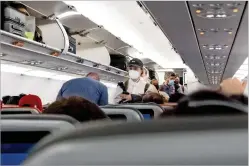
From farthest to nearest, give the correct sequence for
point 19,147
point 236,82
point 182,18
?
1. point 182,18
2. point 236,82
3. point 19,147

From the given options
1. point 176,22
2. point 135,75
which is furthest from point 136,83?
point 176,22

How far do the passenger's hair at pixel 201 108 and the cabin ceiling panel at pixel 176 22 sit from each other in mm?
4375

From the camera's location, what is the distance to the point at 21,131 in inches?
43.3

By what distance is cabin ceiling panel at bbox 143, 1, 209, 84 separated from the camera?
620 cm

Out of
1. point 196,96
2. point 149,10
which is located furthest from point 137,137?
point 149,10

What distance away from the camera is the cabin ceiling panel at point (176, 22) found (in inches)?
244

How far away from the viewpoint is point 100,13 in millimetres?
7672

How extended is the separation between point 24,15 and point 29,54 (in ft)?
1.99

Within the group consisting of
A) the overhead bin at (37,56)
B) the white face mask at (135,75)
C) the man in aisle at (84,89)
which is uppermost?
the overhead bin at (37,56)

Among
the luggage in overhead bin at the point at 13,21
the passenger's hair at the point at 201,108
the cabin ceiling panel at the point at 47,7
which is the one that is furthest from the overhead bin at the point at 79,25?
the passenger's hair at the point at 201,108

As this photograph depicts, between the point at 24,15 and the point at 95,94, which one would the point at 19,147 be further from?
the point at 24,15

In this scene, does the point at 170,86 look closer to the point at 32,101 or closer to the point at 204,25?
the point at 204,25

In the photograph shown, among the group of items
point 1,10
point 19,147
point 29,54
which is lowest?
point 19,147

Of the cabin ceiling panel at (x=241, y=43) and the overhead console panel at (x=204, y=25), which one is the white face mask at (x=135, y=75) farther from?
the cabin ceiling panel at (x=241, y=43)
